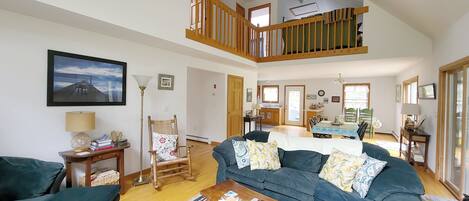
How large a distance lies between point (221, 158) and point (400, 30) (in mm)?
4101

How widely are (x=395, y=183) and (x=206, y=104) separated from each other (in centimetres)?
470

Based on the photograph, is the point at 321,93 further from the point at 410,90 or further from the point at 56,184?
the point at 56,184

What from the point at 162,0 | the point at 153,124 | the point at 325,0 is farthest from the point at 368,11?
the point at 153,124

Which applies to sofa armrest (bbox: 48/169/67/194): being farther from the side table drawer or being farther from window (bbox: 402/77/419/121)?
window (bbox: 402/77/419/121)

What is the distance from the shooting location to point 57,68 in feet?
8.48

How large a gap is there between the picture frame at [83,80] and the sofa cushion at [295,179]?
2.49 m

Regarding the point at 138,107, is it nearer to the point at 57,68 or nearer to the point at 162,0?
the point at 57,68

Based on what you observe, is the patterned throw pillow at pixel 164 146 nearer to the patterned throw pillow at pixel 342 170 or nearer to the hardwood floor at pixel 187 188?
the hardwood floor at pixel 187 188

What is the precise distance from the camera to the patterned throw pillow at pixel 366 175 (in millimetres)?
2027

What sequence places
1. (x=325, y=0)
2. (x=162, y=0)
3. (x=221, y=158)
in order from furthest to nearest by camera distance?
(x=325, y=0) < (x=162, y=0) < (x=221, y=158)

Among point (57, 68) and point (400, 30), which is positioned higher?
point (400, 30)

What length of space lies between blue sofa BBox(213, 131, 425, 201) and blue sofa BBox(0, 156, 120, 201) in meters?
1.43

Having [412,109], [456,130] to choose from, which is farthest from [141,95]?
[412,109]

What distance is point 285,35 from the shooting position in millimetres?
5508
